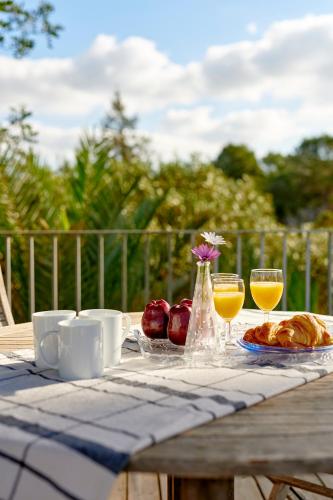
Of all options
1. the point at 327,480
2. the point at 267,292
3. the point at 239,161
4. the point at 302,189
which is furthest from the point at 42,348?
the point at 239,161

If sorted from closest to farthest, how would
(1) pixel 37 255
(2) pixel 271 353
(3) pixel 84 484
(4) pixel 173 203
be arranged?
(3) pixel 84 484 < (2) pixel 271 353 < (1) pixel 37 255 < (4) pixel 173 203

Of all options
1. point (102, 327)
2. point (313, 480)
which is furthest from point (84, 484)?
point (313, 480)

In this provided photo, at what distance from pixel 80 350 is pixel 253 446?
45cm

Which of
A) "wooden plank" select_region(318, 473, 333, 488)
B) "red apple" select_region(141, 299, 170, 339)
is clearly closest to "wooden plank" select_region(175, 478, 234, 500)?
"red apple" select_region(141, 299, 170, 339)

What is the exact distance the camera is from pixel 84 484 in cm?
89

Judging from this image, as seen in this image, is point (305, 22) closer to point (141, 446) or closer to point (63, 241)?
point (63, 241)

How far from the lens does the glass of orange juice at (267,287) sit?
1728 millimetres

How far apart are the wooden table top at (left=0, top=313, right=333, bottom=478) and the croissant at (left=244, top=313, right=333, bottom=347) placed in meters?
0.33

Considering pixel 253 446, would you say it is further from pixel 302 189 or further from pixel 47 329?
pixel 302 189

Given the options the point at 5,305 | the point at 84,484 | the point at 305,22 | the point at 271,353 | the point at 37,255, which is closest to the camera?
the point at 84,484

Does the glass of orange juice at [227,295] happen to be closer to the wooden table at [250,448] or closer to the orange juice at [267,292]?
the orange juice at [267,292]

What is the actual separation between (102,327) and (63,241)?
3430 mm

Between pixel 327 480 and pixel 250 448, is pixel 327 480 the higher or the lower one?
the lower one

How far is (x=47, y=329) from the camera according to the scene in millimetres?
1362
